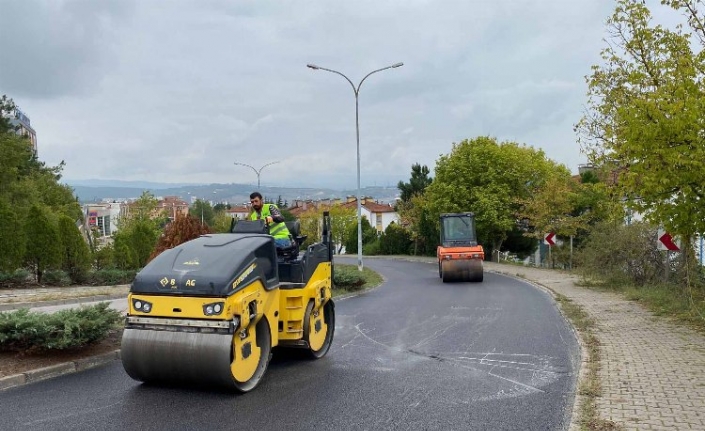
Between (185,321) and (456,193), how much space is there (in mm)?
34652

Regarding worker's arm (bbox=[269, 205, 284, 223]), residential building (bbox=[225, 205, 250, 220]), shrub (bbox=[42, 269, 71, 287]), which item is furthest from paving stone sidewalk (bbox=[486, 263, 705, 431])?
shrub (bbox=[42, 269, 71, 287])

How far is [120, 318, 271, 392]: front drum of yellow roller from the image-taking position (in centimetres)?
596

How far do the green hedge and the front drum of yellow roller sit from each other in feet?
5.30

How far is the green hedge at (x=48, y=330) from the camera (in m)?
7.42

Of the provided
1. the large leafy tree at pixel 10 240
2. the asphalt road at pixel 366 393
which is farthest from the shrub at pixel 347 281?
the large leafy tree at pixel 10 240

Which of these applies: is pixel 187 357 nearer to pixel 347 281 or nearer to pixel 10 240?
pixel 347 281

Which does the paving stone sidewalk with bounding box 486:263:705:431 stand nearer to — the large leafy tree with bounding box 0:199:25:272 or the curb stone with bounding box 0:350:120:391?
the curb stone with bounding box 0:350:120:391

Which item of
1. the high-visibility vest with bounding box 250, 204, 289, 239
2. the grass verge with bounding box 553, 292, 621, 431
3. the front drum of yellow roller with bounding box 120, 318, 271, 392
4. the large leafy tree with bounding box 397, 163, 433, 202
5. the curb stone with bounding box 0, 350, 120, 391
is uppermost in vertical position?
the large leafy tree with bounding box 397, 163, 433, 202

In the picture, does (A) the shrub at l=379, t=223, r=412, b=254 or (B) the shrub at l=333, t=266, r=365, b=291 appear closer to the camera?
(B) the shrub at l=333, t=266, r=365, b=291

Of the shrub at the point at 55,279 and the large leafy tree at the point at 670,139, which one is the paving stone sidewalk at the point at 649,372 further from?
the shrub at the point at 55,279

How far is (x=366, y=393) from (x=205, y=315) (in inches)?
77.8

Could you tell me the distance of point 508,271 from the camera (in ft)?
98.6

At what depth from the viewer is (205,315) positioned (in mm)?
6016

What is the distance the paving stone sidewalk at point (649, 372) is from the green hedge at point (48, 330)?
5.98m
